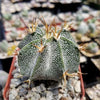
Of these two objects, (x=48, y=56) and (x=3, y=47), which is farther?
(x=3, y=47)

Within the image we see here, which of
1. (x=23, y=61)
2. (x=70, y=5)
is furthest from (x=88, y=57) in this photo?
(x=70, y=5)

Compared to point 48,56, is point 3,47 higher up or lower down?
lower down

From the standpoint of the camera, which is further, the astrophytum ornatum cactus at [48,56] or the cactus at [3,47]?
the cactus at [3,47]

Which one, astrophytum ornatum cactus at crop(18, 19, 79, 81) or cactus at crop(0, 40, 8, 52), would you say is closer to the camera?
astrophytum ornatum cactus at crop(18, 19, 79, 81)

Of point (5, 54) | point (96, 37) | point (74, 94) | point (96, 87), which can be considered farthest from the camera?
point (96, 37)

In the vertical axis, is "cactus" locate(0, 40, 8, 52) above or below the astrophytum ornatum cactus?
below

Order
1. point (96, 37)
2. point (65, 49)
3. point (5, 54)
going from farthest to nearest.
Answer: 1. point (96, 37)
2. point (5, 54)
3. point (65, 49)

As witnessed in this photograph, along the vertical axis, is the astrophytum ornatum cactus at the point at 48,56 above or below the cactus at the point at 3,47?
above

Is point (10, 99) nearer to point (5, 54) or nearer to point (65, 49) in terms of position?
point (65, 49)
